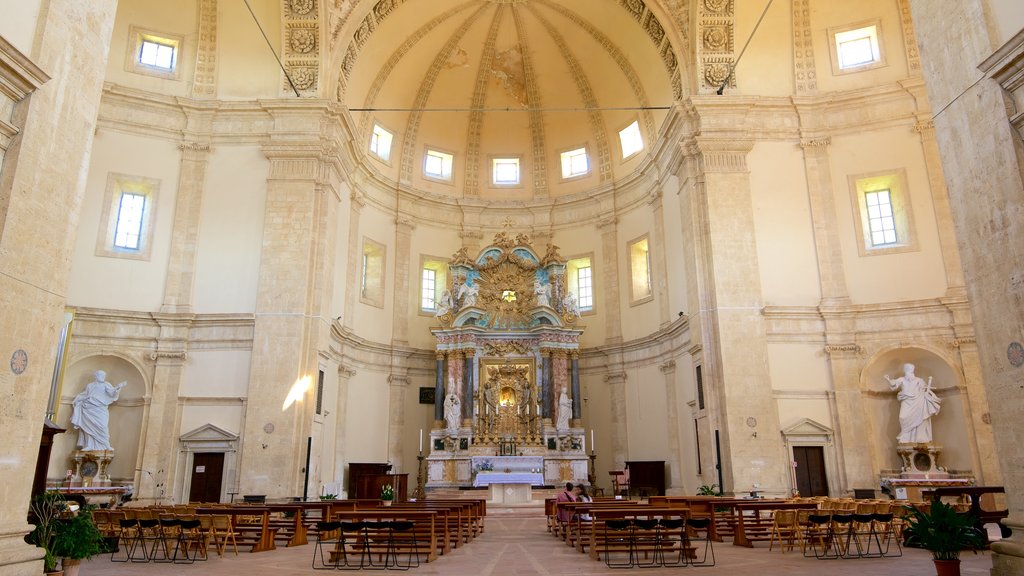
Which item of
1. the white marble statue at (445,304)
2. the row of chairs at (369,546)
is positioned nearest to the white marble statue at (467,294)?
the white marble statue at (445,304)

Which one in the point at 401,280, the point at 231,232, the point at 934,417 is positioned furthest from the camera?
the point at 401,280

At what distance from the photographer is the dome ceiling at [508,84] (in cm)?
2369

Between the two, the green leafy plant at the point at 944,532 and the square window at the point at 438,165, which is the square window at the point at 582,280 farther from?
the green leafy plant at the point at 944,532

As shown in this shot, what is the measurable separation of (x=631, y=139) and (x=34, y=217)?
2152cm

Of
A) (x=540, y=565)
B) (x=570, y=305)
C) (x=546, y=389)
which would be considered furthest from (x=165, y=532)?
(x=570, y=305)

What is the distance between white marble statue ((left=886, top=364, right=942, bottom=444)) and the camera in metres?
17.6

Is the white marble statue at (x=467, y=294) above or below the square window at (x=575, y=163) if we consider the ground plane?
below

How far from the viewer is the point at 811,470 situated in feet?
59.8

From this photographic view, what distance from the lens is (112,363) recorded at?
62.0ft

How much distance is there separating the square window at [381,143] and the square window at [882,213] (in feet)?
53.7

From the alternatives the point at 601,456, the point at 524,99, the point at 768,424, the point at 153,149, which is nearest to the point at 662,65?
the point at 524,99

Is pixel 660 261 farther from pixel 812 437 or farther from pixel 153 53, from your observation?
pixel 153 53

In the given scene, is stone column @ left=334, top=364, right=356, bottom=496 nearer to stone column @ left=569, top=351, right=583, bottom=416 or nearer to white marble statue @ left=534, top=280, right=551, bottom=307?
white marble statue @ left=534, top=280, right=551, bottom=307

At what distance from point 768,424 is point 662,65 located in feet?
40.5
